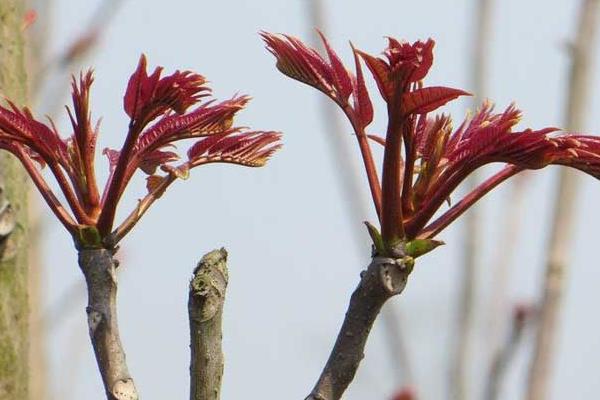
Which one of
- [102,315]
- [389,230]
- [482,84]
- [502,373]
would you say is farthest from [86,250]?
[482,84]

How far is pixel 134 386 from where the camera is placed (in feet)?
2.69

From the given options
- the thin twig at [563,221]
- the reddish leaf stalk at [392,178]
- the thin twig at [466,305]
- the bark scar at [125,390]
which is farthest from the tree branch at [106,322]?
the thin twig at [466,305]

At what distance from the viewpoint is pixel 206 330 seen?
31.9 inches

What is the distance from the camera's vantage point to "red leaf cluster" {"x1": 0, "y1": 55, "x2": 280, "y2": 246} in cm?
81

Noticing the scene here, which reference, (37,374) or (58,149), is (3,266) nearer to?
(58,149)

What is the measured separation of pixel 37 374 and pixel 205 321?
7.70 ft

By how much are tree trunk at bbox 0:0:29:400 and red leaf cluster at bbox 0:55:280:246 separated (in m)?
0.32

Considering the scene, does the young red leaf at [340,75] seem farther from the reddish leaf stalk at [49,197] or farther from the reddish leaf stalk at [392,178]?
the reddish leaf stalk at [49,197]

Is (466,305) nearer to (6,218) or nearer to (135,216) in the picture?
(6,218)

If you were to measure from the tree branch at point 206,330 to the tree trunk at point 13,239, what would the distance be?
0.39 metres

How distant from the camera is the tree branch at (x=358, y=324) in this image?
2.65 ft

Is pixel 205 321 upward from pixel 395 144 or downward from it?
downward

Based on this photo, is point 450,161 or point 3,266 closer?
point 450,161

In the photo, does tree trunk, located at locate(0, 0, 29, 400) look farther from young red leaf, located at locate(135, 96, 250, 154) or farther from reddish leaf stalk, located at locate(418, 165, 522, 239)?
reddish leaf stalk, located at locate(418, 165, 522, 239)
